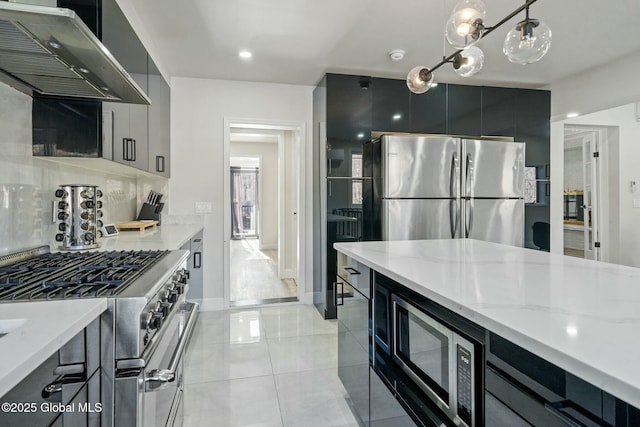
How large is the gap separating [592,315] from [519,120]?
384 cm

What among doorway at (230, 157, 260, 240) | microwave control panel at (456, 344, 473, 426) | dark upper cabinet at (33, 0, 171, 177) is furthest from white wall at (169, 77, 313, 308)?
doorway at (230, 157, 260, 240)

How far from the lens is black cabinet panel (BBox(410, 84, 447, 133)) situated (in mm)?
3594

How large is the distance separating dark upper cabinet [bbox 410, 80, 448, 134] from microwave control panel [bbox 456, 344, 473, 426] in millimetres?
3015

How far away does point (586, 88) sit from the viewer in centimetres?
372

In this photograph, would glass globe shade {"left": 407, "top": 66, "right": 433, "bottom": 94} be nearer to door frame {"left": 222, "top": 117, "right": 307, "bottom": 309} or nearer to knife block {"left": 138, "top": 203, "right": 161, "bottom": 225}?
door frame {"left": 222, "top": 117, "right": 307, "bottom": 309}

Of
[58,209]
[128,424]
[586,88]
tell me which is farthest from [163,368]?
[586,88]

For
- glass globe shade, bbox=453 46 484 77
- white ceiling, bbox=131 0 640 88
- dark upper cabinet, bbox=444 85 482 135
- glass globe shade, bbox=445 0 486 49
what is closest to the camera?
glass globe shade, bbox=445 0 486 49

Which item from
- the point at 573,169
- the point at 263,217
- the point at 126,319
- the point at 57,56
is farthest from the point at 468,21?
the point at 263,217

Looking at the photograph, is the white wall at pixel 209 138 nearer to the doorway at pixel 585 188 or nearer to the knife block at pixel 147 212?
the knife block at pixel 147 212

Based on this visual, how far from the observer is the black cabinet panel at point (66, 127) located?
5.55ft

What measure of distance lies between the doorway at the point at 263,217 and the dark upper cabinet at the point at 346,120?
0.64 meters

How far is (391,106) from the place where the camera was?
3521 mm

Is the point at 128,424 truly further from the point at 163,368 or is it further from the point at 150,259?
the point at 150,259

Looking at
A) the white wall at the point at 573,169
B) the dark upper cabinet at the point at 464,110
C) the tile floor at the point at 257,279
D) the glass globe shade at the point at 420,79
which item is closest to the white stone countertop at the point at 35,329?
the glass globe shade at the point at 420,79
